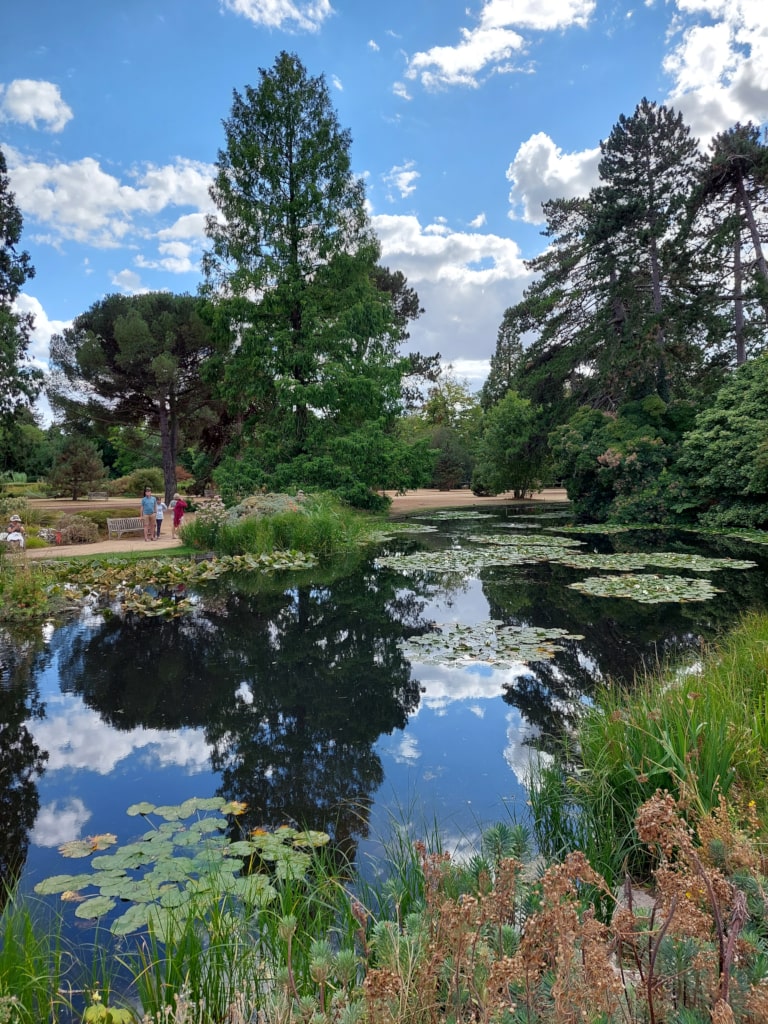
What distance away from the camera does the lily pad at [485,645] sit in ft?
20.8

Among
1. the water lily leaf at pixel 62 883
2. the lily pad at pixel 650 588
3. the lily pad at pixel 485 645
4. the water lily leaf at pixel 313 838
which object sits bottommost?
the water lily leaf at pixel 62 883

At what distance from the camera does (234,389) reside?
2061 centimetres

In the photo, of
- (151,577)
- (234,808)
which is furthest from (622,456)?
(234,808)

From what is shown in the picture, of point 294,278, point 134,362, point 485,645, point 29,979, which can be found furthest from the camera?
point 134,362

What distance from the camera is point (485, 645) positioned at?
6.75 meters

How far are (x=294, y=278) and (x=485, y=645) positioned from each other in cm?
1613

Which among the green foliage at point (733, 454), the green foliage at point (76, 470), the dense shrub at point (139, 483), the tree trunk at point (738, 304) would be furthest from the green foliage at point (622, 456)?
the dense shrub at point (139, 483)

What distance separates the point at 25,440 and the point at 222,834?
75.3 ft

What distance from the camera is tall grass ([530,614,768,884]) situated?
2852 mm

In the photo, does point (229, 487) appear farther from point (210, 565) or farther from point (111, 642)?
point (111, 642)

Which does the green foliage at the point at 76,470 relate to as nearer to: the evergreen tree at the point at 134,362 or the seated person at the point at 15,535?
the evergreen tree at the point at 134,362

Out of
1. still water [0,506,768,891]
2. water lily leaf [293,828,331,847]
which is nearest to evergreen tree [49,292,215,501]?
still water [0,506,768,891]

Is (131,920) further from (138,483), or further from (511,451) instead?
(138,483)

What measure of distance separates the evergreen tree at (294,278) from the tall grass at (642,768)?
624 inches
